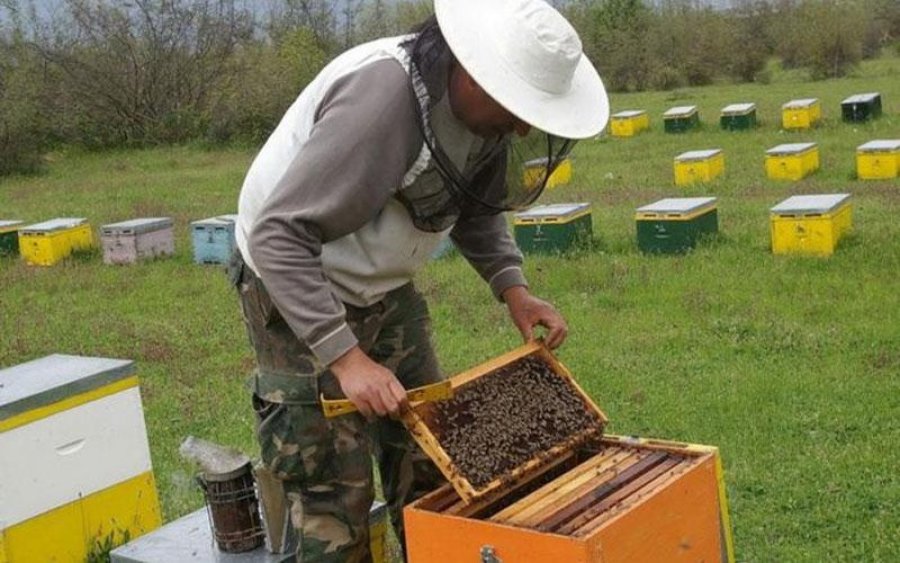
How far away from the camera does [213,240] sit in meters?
7.36

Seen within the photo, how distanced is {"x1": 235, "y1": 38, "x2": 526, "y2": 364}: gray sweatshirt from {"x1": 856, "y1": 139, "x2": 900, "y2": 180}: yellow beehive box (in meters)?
7.18

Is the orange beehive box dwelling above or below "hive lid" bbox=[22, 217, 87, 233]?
above

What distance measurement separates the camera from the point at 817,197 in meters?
6.30

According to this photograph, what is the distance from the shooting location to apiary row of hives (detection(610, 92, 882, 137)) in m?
11.7

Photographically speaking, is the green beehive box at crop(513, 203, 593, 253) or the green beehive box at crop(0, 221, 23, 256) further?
the green beehive box at crop(0, 221, 23, 256)

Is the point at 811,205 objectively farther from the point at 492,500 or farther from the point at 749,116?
the point at 749,116

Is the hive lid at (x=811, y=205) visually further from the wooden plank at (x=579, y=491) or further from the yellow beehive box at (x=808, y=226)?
the wooden plank at (x=579, y=491)

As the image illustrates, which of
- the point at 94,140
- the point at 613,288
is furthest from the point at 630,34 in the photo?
the point at 613,288

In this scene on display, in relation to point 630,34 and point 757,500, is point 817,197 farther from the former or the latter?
point 630,34

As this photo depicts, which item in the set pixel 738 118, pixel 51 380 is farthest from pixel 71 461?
pixel 738 118

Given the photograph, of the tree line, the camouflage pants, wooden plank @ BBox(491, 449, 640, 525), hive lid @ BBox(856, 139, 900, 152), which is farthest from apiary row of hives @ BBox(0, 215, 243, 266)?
the tree line

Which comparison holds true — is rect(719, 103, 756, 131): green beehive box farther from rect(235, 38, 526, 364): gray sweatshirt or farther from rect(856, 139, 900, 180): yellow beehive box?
rect(235, 38, 526, 364): gray sweatshirt

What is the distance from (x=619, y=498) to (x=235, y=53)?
18015 millimetres

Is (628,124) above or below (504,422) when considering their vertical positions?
below
